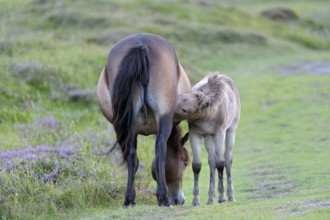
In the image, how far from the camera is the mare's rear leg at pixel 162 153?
7754 millimetres

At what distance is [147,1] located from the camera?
30.8m

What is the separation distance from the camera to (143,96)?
306 inches

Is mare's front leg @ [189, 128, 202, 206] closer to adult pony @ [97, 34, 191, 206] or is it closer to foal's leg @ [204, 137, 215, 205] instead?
foal's leg @ [204, 137, 215, 205]

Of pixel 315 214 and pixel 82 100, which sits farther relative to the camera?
pixel 82 100

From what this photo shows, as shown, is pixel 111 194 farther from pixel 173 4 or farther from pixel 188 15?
pixel 173 4

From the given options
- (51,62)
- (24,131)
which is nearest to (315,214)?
(24,131)

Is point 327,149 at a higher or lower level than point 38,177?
lower

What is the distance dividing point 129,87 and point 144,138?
474cm

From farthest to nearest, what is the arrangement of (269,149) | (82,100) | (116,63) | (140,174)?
1. (82,100)
2. (269,149)
3. (140,174)
4. (116,63)

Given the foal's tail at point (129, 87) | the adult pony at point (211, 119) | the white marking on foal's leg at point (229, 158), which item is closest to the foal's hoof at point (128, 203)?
the foal's tail at point (129, 87)

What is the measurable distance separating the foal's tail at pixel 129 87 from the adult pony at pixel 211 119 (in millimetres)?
550

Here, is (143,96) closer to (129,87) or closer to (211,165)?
(129,87)

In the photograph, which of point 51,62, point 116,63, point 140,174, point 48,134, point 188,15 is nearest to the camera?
point 116,63

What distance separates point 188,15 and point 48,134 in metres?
18.9
